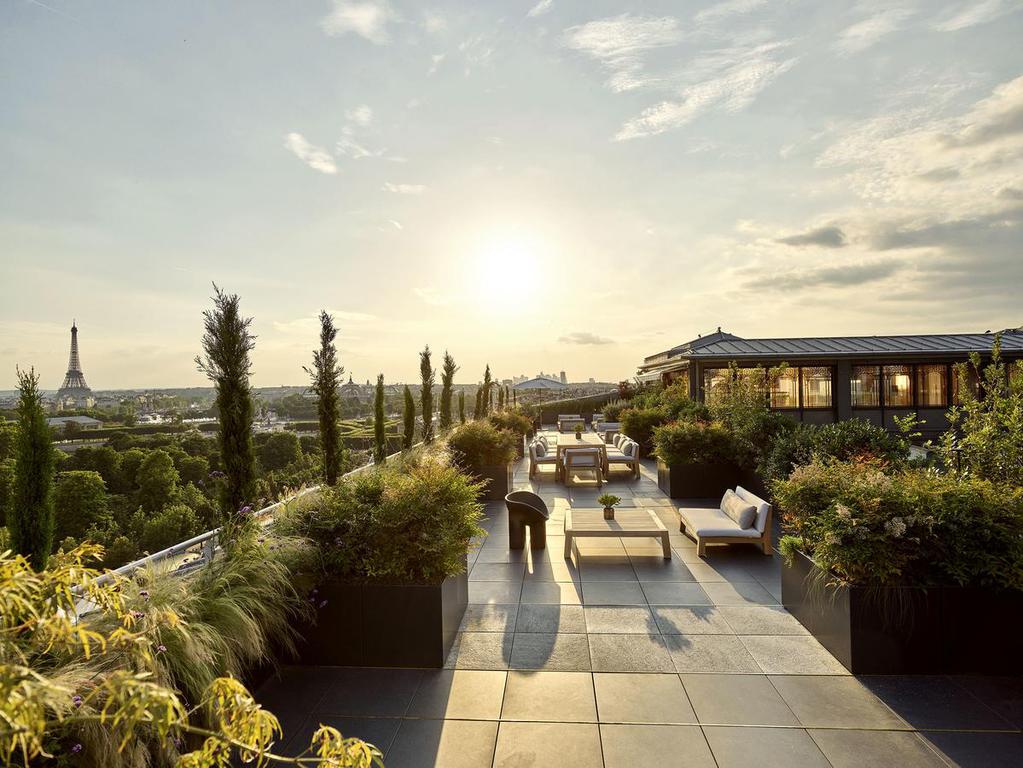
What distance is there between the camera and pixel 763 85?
7566 mm

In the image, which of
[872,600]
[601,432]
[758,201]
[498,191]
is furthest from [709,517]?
[601,432]

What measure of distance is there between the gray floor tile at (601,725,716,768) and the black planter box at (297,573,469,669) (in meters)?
1.42

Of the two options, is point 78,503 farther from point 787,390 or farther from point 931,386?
point 931,386

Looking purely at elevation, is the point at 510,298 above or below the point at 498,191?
below

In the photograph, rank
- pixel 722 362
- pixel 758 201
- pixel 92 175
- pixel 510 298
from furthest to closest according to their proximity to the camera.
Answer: pixel 722 362 → pixel 510 298 → pixel 758 201 → pixel 92 175

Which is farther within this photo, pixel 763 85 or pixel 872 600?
pixel 763 85

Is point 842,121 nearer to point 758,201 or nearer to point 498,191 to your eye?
point 758,201

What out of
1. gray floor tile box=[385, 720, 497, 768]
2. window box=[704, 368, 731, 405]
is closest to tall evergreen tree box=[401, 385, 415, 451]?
window box=[704, 368, 731, 405]

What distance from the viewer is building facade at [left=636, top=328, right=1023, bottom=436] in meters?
17.5

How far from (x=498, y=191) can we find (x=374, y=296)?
4380 millimetres

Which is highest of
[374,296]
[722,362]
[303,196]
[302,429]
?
[303,196]

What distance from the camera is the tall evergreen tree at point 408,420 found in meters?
13.5

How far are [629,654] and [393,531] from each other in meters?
2.06

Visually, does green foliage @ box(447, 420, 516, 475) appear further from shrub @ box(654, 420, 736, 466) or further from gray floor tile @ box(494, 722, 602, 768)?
gray floor tile @ box(494, 722, 602, 768)
